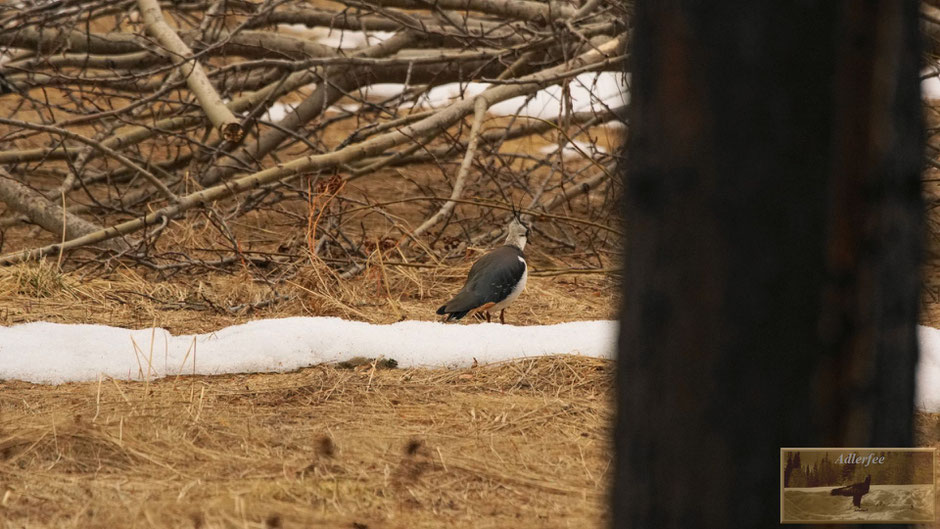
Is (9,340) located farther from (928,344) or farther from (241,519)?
(928,344)

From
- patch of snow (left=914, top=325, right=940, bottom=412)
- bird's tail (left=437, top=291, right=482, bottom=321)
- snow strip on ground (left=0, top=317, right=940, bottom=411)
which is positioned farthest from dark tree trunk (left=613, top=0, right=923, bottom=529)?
bird's tail (left=437, top=291, right=482, bottom=321)

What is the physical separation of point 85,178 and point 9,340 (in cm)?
371

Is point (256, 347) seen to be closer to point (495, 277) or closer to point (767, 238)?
point (495, 277)

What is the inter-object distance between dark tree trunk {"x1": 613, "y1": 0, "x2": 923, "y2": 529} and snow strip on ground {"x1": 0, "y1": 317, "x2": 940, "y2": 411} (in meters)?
2.84

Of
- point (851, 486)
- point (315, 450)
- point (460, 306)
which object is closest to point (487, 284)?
point (460, 306)

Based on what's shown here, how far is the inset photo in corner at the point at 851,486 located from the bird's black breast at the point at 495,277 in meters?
3.39

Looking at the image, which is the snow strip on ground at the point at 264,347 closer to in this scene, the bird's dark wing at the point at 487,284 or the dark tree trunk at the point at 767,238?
the bird's dark wing at the point at 487,284

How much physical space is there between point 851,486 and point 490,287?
11.6 ft

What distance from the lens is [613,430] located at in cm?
166

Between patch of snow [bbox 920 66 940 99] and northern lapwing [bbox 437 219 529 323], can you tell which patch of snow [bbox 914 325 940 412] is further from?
northern lapwing [bbox 437 219 529 323]

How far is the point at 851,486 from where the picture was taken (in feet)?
5.41

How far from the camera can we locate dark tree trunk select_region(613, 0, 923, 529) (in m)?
1.46

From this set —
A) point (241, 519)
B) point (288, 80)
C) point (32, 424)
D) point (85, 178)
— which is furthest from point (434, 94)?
point (241, 519)

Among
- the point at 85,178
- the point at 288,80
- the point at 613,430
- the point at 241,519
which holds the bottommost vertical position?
the point at 241,519
